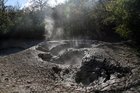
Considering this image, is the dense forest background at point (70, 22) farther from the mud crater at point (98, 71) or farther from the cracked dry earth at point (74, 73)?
the mud crater at point (98, 71)

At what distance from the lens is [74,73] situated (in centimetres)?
1566

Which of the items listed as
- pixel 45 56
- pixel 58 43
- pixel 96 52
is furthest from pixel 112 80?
pixel 58 43

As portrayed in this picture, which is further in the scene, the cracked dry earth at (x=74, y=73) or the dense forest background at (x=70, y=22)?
the dense forest background at (x=70, y=22)

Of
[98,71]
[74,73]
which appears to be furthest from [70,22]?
[98,71]

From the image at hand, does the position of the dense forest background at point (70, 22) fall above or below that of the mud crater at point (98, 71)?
above

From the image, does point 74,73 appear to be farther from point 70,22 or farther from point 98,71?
point 70,22

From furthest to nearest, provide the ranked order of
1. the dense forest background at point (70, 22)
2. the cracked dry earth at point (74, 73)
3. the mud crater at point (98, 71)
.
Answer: the dense forest background at point (70, 22), the mud crater at point (98, 71), the cracked dry earth at point (74, 73)

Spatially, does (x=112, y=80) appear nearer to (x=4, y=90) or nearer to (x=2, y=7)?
(x=4, y=90)

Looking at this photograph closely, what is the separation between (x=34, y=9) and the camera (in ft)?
123

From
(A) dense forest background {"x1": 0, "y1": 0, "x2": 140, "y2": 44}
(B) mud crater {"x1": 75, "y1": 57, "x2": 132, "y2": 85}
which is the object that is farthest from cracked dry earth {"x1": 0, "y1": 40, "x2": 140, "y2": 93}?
(A) dense forest background {"x1": 0, "y1": 0, "x2": 140, "y2": 44}

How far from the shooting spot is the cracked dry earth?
12.9 metres

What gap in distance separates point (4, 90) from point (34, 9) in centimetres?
2562

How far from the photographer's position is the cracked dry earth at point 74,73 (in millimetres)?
12906

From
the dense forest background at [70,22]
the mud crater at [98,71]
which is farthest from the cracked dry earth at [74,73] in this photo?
the dense forest background at [70,22]
